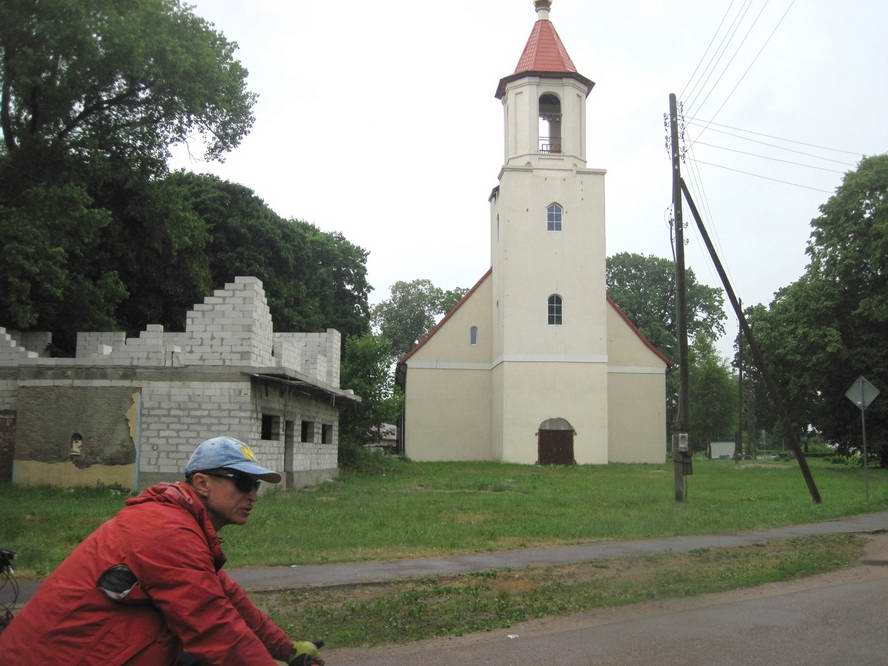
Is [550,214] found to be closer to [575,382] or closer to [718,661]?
[575,382]

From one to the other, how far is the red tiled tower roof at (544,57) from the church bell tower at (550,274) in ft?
0.24

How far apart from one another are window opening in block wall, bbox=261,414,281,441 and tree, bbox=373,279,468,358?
60.6 metres

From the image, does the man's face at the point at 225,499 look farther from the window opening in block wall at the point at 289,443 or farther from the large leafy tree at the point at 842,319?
the large leafy tree at the point at 842,319

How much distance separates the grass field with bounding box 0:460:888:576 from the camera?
41.1 feet

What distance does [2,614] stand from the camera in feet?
18.7

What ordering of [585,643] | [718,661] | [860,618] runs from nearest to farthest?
[718,661] → [585,643] → [860,618]

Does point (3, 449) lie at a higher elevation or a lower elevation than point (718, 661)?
higher

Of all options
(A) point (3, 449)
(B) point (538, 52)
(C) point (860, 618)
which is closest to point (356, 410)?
(A) point (3, 449)

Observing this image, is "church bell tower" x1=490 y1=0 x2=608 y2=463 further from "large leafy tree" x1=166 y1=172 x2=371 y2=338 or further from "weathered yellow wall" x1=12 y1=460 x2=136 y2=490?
"weathered yellow wall" x1=12 y1=460 x2=136 y2=490

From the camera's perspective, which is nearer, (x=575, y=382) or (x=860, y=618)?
(x=860, y=618)

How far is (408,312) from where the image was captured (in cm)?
8425

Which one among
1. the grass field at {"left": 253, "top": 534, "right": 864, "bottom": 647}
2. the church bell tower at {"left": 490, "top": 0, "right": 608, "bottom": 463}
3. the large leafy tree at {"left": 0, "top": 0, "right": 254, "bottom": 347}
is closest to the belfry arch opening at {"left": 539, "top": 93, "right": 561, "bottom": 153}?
the church bell tower at {"left": 490, "top": 0, "right": 608, "bottom": 463}

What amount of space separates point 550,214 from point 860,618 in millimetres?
37434

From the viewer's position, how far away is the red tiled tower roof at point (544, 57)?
44562 mm
